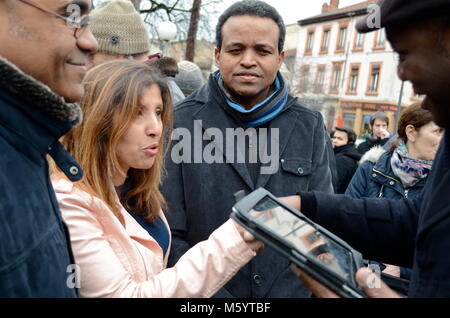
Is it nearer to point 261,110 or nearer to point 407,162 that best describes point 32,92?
point 261,110

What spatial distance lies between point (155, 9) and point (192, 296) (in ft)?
42.8

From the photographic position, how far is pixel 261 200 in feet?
4.73

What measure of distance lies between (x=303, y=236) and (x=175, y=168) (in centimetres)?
103

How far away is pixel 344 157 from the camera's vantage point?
18.4 feet

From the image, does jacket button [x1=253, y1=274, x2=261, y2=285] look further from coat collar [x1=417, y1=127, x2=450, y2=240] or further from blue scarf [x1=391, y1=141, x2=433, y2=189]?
blue scarf [x1=391, y1=141, x2=433, y2=189]

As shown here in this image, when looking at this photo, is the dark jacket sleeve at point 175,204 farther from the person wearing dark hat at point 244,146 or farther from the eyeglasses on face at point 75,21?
the eyeglasses on face at point 75,21

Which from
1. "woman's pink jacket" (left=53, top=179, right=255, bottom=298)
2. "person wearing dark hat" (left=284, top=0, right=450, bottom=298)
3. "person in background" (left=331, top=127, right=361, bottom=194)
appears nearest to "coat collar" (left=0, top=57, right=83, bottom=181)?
"woman's pink jacket" (left=53, top=179, right=255, bottom=298)

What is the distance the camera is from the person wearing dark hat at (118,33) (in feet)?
11.4

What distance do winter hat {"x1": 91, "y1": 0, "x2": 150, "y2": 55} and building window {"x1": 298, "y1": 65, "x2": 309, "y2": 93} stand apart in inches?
1110

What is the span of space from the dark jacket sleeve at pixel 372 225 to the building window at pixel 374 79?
33079mm

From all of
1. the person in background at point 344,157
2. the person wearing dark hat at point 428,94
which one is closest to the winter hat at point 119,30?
the person wearing dark hat at point 428,94

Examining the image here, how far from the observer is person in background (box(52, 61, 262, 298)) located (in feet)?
4.91

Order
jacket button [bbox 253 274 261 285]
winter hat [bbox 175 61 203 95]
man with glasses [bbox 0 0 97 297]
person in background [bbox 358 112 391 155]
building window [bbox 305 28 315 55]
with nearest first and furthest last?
man with glasses [bbox 0 0 97 297] → jacket button [bbox 253 274 261 285] → winter hat [bbox 175 61 203 95] → person in background [bbox 358 112 391 155] → building window [bbox 305 28 315 55]

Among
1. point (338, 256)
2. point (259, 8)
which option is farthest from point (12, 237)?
point (259, 8)
